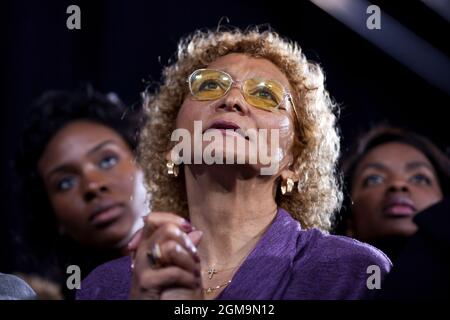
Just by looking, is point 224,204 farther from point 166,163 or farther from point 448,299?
point 448,299

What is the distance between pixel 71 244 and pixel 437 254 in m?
1.95

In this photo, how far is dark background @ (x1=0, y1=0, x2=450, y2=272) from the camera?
3137 millimetres

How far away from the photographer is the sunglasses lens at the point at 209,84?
1989mm

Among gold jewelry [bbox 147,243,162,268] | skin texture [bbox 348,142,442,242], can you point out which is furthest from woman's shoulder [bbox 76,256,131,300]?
skin texture [bbox 348,142,442,242]

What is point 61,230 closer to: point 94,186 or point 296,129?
point 94,186

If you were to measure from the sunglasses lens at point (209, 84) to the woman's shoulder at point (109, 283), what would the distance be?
425 mm

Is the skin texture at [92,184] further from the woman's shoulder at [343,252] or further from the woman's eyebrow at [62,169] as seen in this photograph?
the woman's shoulder at [343,252]

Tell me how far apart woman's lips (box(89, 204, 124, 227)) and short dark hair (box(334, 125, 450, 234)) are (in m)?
0.80


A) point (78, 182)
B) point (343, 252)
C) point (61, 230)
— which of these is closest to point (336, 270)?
point (343, 252)

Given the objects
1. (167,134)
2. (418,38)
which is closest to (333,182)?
(167,134)

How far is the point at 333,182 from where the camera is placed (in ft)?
7.36

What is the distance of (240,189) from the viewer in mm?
1940

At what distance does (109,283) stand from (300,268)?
0.46 m

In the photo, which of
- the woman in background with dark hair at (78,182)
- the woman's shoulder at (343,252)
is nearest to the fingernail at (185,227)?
the woman's shoulder at (343,252)
